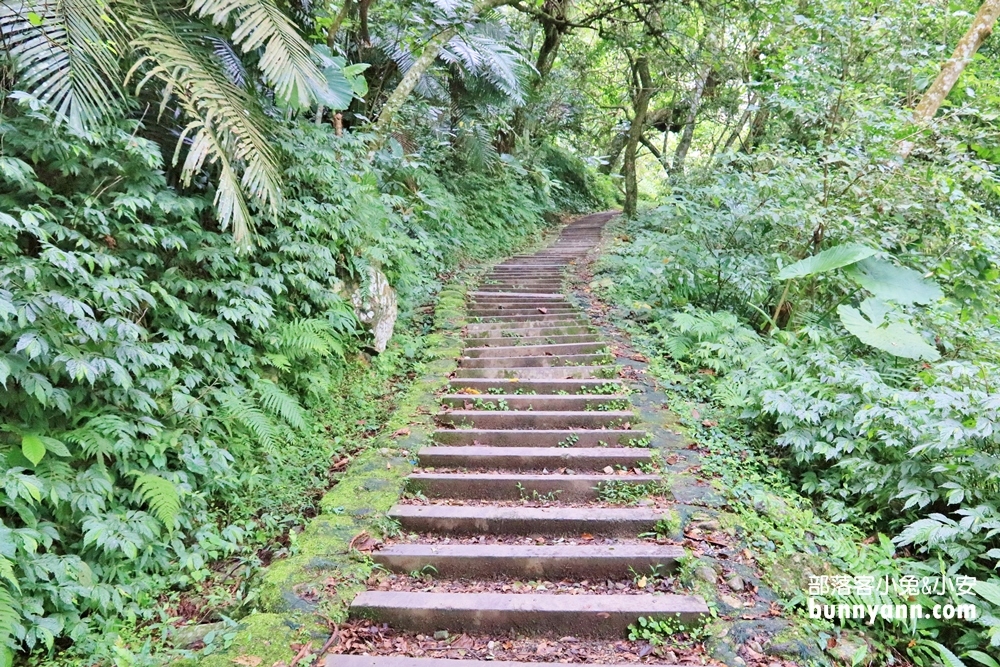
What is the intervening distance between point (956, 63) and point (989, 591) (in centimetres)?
540

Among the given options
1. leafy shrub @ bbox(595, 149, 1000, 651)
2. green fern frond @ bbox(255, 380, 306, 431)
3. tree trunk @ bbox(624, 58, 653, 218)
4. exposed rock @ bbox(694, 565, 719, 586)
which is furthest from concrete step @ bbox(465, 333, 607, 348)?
tree trunk @ bbox(624, 58, 653, 218)

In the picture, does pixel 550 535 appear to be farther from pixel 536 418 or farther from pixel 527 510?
pixel 536 418

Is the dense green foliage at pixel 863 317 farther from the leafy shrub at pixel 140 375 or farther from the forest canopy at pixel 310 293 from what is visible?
the leafy shrub at pixel 140 375

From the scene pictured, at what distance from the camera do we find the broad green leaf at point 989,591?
2096 millimetres

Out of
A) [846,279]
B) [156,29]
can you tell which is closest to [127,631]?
[156,29]

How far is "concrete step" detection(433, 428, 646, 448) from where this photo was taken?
3907 mm

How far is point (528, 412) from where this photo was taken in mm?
4344

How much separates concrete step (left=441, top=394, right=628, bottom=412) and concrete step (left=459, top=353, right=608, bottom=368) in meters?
0.69

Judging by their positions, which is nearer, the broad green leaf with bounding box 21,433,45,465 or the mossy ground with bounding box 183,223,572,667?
the broad green leaf with bounding box 21,433,45,465

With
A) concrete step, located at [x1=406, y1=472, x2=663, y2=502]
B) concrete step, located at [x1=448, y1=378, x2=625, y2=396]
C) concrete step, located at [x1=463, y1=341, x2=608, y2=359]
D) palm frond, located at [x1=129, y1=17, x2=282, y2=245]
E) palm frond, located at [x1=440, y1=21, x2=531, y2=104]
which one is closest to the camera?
palm frond, located at [x1=129, y1=17, x2=282, y2=245]

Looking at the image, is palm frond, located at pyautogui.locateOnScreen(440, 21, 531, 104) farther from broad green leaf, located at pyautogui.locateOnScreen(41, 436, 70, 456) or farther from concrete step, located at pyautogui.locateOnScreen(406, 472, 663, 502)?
broad green leaf, located at pyautogui.locateOnScreen(41, 436, 70, 456)

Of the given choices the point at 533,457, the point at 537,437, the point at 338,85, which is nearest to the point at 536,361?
the point at 537,437

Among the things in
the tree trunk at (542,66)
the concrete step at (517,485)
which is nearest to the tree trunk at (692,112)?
the tree trunk at (542,66)

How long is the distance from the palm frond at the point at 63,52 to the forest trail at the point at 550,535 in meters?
2.97
